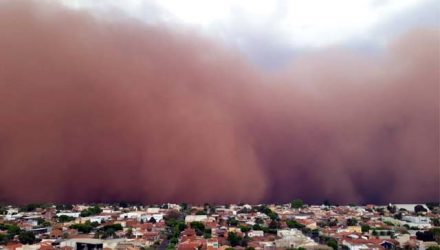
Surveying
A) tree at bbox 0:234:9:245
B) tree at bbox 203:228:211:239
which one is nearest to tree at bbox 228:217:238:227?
tree at bbox 203:228:211:239

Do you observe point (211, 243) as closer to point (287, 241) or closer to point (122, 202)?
point (287, 241)

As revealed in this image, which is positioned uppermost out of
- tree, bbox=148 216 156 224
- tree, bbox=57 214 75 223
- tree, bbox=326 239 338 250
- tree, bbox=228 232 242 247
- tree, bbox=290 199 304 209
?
tree, bbox=290 199 304 209

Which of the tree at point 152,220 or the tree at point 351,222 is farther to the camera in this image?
the tree at point 152,220

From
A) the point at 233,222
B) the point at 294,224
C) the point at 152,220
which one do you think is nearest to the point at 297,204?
the point at 294,224

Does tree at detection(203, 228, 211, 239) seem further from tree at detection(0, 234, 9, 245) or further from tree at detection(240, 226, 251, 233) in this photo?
tree at detection(0, 234, 9, 245)

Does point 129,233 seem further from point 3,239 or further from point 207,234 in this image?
point 3,239

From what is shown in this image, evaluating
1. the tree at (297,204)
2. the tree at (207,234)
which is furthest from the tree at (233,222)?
the tree at (297,204)

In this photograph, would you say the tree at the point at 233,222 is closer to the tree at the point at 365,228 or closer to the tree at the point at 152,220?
the tree at the point at 152,220

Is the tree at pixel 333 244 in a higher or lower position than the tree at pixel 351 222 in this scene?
lower

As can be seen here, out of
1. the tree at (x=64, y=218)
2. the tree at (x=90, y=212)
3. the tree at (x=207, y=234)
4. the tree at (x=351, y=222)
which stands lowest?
the tree at (x=207, y=234)

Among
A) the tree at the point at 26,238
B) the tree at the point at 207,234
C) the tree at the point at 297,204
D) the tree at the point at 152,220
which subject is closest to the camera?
the tree at the point at 26,238

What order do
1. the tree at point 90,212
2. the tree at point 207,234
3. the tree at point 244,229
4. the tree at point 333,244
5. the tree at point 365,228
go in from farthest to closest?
the tree at point 90,212
the tree at point 365,228
the tree at point 244,229
the tree at point 207,234
the tree at point 333,244

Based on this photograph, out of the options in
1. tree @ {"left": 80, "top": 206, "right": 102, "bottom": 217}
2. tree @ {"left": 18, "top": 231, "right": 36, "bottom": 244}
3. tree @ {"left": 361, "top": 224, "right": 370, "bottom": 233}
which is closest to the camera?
tree @ {"left": 18, "top": 231, "right": 36, "bottom": 244}

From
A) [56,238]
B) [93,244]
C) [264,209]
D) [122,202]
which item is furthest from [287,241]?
[122,202]
